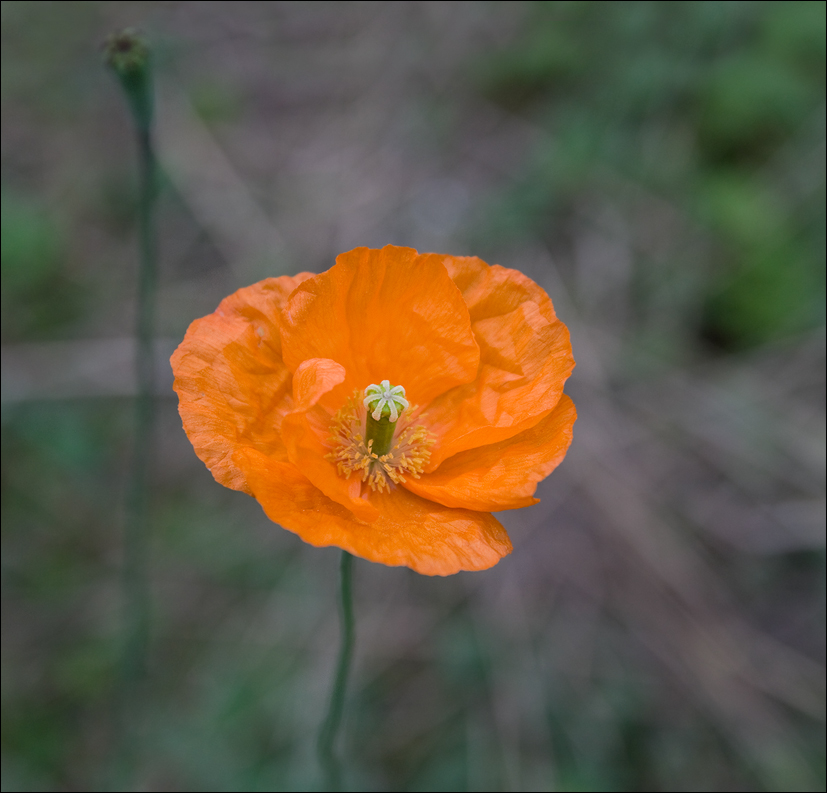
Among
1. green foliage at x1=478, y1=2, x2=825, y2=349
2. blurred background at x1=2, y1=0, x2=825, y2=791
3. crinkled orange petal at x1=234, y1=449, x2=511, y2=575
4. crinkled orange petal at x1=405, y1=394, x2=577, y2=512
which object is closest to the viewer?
crinkled orange petal at x1=234, y1=449, x2=511, y2=575

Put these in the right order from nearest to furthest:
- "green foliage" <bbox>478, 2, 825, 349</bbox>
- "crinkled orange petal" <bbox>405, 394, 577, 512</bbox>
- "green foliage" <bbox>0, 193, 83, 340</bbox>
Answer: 1. "crinkled orange petal" <bbox>405, 394, 577, 512</bbox>
2. "green foliage" <bbox>0, 193, 83, 340</bbox>
3. "green foliage" <bbox>478, 2, 825, 349</bbox>

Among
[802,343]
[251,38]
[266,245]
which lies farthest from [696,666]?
[251,38]

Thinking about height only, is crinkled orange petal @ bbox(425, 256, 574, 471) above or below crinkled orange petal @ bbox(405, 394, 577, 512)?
above

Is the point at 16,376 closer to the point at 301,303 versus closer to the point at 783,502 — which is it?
the point at 301,303

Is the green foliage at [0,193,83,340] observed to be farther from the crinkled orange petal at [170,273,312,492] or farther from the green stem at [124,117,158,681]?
the crinkled orange petal at [170,273,312,492]

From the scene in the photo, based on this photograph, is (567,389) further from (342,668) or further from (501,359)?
(342,668)

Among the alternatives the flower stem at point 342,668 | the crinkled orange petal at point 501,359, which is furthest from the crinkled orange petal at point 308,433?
the crinkled orange petal at point 501,359

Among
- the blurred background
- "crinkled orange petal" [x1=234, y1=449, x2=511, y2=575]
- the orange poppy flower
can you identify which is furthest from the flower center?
the blurred background

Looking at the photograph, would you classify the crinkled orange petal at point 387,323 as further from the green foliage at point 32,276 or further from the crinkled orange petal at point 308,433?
the green foliage at point 32,276
